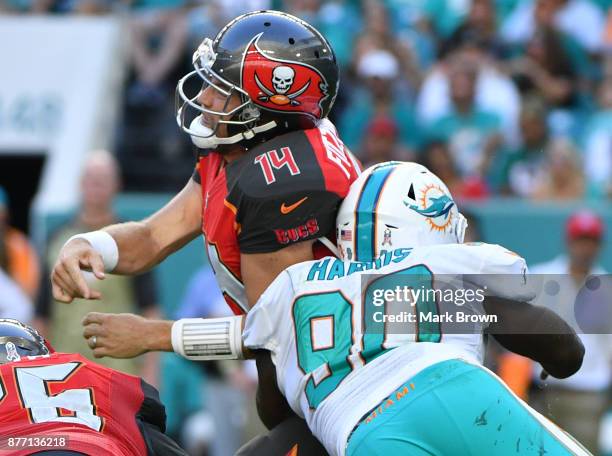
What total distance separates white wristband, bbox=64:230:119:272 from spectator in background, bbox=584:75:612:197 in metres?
4.58

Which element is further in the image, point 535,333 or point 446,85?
point 446,85

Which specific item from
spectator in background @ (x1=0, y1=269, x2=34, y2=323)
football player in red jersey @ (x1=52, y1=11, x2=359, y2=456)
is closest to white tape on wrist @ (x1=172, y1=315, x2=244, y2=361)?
football player in red jersey @ (x1=52, y1=11, x2=359, y2=456)

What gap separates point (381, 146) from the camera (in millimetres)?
8930

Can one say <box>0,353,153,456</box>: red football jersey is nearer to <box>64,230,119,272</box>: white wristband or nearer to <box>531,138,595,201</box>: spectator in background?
<box>64,230,119,272</box>: white wristband

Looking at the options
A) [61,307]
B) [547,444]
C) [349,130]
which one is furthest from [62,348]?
[547,444]

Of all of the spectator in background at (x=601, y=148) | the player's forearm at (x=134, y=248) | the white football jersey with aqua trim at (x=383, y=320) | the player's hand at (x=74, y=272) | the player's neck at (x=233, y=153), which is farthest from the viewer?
the spectator in background at (x=601, y=148)

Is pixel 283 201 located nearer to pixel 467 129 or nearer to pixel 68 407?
pixel 68 407

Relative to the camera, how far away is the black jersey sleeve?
4.38 meters

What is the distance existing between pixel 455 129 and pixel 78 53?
9.47 ft

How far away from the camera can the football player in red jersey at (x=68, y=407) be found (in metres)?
3.81

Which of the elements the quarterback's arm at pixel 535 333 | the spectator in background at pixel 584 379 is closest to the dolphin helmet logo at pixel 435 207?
the quarterback's arm at pixel 535 333

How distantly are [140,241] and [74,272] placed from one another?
569 millimetres

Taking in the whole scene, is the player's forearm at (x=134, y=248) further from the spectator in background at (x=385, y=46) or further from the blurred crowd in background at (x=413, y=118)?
the spectator in background at (x=385, y=46)

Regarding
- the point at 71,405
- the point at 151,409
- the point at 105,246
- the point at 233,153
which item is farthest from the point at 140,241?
the point at 71,405
